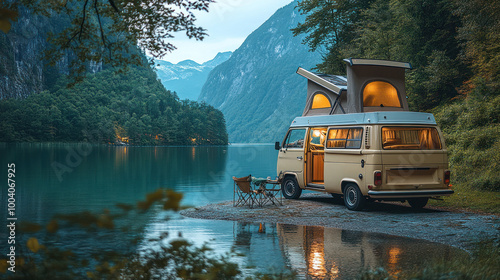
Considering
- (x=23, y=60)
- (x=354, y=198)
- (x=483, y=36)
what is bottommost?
(x=354, y=198)

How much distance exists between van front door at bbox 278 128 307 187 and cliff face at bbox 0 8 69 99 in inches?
4949

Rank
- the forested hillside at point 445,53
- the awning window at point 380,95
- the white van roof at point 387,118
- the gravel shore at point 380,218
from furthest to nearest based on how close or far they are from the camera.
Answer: the forested hillside at point 445,53 → the awning window at point 380,95 → the white van roof at point 387,118 → the gravel shore at point 380,218

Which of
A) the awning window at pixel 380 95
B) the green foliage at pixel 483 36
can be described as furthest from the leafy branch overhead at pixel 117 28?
the green foliage at pixel 483 36

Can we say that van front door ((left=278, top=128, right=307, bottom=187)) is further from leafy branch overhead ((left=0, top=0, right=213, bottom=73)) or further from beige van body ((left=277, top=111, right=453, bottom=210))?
leafy branch overhead ((left=0, top=0, right=213, bottom=73))

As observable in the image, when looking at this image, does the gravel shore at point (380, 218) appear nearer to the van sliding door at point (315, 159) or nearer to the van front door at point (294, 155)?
the van sliding door at point (315, 159)

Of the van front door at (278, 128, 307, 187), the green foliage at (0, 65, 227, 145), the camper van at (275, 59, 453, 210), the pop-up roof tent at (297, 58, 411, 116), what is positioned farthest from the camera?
the green foliage at (0, 65, 227, 145)

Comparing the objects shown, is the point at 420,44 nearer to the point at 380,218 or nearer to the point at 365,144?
the point at 365,144

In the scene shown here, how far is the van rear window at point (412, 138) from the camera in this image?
13328 millimetres

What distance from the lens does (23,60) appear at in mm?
151750

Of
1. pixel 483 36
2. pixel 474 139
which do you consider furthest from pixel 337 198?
pixel 483 36

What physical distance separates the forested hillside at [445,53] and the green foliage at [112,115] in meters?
88.9

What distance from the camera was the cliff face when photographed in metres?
137

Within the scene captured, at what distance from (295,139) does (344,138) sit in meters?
2.54

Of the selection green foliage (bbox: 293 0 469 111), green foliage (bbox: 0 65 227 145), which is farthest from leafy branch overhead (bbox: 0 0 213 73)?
green foliage (bbox: 0 65 227 145)
